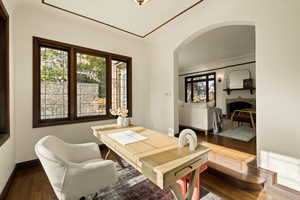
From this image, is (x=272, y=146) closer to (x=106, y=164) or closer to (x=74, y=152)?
(x=106, y=164)

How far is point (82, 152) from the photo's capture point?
1724mm

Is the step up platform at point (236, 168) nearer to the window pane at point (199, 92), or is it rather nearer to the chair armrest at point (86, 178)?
the chair armrest at point (86, 178)

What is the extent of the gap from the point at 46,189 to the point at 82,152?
74 cm

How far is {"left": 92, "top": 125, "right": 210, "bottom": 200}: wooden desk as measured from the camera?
92 centimetres

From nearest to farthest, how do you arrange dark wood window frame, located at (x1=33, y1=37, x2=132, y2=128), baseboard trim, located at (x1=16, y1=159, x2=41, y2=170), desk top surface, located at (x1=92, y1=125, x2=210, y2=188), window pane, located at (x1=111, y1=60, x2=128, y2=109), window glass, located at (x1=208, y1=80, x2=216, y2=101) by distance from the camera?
1. desk top surface, located at (x1=92, y1=125, x2=210, y2=188)
2. baseboard trim, located at (x1=16, y1=159, x2=41, y2=170)
3. dark wood window frame, located at (x1=33, y1=37, x2=132, y2=128)
4. window pane, located at (x1=111, y1=60, x2=128, y2=109)
5. window glass, located at (x1=208, y1=80, x2=216, y2=101)

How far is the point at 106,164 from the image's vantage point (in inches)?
52.5

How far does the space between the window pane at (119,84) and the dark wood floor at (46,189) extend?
6.54ft

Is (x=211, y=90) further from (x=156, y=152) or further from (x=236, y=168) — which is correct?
(x=156, y=152)

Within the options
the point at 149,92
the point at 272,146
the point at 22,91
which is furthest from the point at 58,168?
the point at 149,92

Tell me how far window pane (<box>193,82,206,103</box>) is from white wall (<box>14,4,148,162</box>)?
19.6ft

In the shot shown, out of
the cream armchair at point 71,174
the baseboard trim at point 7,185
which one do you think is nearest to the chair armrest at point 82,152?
the cream armchair at point 71,174

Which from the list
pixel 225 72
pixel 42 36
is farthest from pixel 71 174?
pixel 225 72

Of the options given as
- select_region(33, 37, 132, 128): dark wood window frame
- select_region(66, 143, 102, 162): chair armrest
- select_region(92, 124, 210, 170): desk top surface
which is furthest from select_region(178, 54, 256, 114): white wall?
select_region(66, 143, 102, 162): chair armrest

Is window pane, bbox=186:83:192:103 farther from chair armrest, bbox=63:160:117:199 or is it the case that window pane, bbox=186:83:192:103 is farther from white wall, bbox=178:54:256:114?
chair armrest, bbox=63:160:117:199
